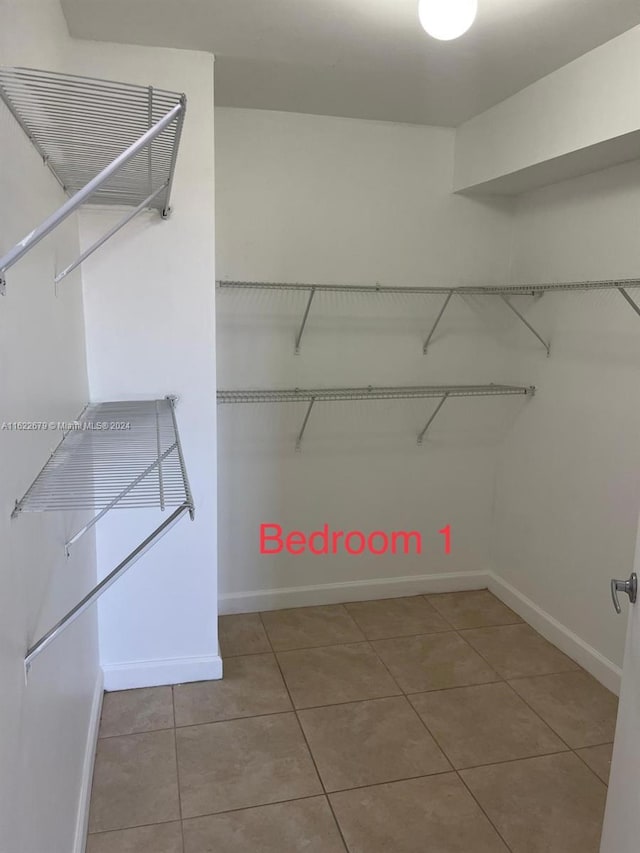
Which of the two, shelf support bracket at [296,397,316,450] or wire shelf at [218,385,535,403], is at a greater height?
wire shelf at [218,385,535,403]

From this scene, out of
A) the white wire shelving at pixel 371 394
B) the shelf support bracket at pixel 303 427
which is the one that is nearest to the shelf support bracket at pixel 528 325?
the white wire shelving at pixel 371 394

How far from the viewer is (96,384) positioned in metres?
2.14

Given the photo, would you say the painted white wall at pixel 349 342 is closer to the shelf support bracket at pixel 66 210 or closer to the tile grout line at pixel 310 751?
the tile grout line at pixel 310 751

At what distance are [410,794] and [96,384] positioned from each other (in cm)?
163

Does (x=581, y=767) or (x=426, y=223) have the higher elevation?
(x=426, y=223)

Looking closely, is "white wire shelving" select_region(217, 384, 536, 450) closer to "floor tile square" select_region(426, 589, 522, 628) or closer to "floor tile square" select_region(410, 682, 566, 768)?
"floor tile square" select_region(426, 589, 522, 628)

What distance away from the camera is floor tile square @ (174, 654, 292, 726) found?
7.25ft

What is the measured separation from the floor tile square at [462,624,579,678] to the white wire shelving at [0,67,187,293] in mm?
2149

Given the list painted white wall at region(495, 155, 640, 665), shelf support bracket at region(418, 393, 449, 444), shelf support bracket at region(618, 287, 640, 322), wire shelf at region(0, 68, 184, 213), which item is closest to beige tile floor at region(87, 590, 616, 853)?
painted white wall at region(495, 155, 640, 665)

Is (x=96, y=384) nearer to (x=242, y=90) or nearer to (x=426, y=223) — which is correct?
(x=242, y=90)

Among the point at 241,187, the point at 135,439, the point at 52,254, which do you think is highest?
the point at 241,187

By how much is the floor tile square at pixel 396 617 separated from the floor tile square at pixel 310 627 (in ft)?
0.18

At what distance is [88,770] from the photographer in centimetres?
183

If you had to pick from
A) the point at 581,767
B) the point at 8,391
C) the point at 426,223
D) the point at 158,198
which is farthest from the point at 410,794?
the point at 426,223
